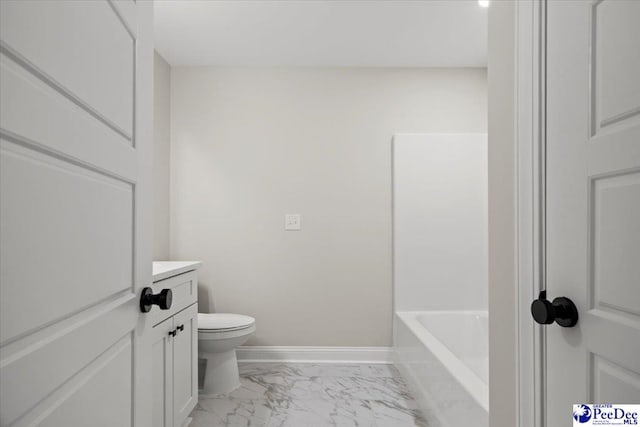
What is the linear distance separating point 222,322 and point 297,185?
1.19 meters

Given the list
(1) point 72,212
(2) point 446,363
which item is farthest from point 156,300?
(2) point 446,363

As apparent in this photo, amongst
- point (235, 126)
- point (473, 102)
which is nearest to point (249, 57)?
point (235, 126)

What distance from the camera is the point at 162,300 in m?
0.96

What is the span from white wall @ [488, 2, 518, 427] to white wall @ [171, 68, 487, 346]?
6.44 ft

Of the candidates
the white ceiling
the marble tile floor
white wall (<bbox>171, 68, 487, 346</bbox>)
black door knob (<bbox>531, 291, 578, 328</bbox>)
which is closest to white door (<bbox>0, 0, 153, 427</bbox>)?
black door knob (<bbox>531, 291, 578, 328</bbox>)

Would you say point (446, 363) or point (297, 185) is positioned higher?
point (297, 185)

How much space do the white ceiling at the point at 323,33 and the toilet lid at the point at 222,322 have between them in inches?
76.2

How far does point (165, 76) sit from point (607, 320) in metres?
3.17

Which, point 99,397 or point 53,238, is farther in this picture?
point 99,397

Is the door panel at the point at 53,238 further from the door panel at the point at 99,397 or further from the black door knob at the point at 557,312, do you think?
the black door knob at the point at 557,312

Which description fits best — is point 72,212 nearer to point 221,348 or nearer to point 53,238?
point 53,238

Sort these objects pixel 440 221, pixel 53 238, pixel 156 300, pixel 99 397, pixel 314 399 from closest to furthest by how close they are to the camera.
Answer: pixel 53 238 < pixel 99 397 < pixel 156 300 < pixel 314 399 < pixel 440 221

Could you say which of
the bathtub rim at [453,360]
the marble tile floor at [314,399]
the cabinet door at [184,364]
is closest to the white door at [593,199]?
the bathtub rim at [453,360]

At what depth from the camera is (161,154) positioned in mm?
2975
